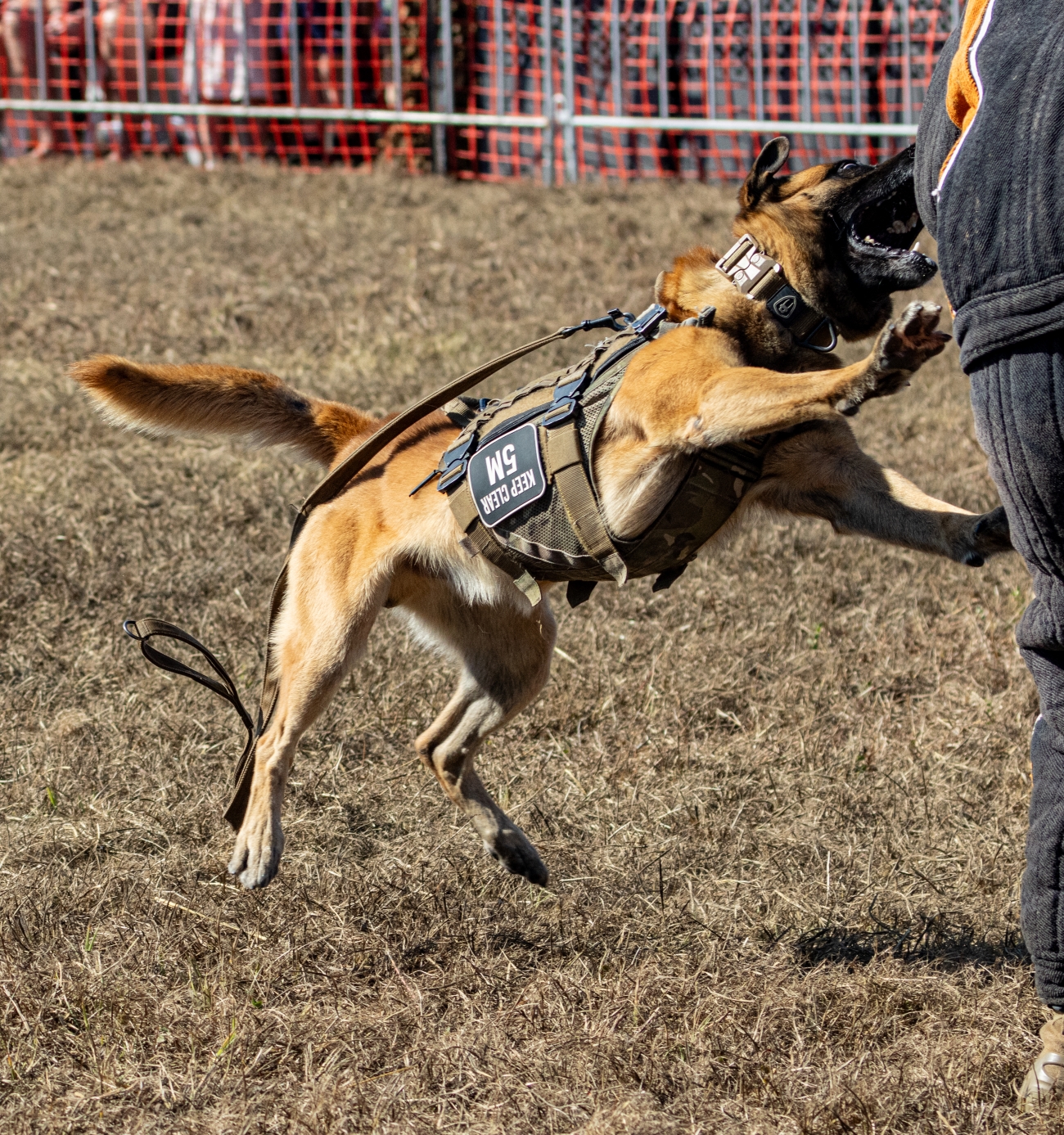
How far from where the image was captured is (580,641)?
4.65m

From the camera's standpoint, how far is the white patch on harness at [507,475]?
2.93 m

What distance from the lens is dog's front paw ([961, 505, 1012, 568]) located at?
271cm

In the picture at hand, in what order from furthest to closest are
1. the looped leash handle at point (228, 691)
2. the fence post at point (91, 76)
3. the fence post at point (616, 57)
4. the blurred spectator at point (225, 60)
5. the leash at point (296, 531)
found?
the fence post at point (91, 76), the blurred spectator at point (225, 60), the fence post at point (616, 57), the looped leash handle at point (228, 691), the leash at point (296, 531)

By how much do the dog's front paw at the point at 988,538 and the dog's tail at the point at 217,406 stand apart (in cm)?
172

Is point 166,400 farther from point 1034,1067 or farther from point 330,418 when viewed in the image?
point 1034,1067

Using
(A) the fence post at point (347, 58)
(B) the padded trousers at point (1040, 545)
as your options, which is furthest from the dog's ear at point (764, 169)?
(A) the fence post at point (347, 58)

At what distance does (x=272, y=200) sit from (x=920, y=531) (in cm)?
840

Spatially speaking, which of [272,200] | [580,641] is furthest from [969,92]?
[272,200]

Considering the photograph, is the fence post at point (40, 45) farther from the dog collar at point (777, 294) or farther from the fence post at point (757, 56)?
the dog collar at point (777, 294)

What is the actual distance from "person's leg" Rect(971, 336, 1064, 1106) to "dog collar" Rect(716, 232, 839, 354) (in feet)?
2.97

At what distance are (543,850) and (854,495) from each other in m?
1.38

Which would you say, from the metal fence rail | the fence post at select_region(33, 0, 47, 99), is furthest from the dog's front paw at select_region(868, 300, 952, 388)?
the fence post at select_region(33, 0, 47, 99)

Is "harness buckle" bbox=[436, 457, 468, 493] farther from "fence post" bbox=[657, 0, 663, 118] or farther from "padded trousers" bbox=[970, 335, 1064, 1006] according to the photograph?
"fence post" bbox=[657, 0, 663, 118]

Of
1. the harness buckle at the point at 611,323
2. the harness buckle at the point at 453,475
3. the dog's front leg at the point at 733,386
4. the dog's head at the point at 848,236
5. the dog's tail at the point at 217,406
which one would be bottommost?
the harness buckle at the point at 453,475
